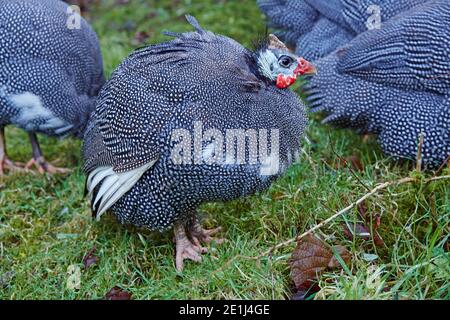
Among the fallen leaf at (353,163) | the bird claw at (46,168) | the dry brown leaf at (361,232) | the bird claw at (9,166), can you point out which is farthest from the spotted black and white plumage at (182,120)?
the bird claw at (9,166)

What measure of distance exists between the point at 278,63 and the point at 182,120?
481mm

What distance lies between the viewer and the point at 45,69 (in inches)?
148

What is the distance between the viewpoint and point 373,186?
3.22 meters

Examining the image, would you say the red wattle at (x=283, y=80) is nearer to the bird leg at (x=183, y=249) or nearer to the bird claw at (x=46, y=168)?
the bird leg at (x=183, y=249)

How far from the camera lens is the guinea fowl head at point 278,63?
2.85 metres

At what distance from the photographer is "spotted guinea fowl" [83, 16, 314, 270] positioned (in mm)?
2791

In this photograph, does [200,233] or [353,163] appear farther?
[353,163]

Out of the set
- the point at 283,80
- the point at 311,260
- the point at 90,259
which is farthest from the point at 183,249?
the point at 283,80

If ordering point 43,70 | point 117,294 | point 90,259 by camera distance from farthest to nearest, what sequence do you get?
1. point 43,70
2. point 90,259
3. point 117,294

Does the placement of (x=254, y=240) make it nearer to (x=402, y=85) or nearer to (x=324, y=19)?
(x=402, y=85)

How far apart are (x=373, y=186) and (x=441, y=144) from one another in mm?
553

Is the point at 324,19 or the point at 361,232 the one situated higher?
the point at 324,19

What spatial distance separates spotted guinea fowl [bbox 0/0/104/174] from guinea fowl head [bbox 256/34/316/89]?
1.42 m

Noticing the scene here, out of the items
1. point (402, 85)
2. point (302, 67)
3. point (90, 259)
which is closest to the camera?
point (302, 67)
